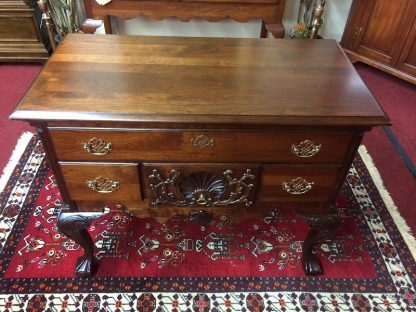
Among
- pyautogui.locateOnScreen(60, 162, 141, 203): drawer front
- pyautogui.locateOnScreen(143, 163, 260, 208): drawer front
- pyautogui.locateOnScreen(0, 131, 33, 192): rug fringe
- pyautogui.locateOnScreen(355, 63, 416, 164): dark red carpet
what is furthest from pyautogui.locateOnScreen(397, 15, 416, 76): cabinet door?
pyautogui.locateOnScreen(0, 131, 33, 192): rug fringe

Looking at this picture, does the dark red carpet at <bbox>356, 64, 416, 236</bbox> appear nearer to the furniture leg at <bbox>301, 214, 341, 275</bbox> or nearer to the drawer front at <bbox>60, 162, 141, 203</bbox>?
the furniture leg at <bbox>301, 214, 341, 275</bbox>

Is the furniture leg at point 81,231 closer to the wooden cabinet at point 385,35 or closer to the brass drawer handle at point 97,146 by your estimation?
the brass drawer handle at point 97,146

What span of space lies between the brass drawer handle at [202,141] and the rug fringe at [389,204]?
1.03 m

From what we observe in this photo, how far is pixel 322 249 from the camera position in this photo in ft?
4.62

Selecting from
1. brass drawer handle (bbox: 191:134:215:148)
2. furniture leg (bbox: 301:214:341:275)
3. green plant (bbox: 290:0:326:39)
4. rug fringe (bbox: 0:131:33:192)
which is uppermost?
brass drawer handle (bbox: 191:134:215:148)

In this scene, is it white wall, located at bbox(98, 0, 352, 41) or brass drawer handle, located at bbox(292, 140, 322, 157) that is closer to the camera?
brass drawer handle, located at bbox(292, 140, 322, 157)

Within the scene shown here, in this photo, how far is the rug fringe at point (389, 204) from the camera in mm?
1441

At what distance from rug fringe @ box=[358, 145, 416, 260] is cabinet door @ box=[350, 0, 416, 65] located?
89 cm

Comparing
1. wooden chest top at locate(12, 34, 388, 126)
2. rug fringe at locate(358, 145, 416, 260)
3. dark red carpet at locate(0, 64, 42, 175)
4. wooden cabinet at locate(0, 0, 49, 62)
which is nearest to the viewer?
wooden chest top at locate(12, 34, 388, 126)

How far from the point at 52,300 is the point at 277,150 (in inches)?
37.0

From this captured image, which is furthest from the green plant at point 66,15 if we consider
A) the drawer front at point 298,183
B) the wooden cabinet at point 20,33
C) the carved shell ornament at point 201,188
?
the drawer front at point 298,183

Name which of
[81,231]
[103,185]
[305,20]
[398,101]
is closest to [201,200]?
[103,185]

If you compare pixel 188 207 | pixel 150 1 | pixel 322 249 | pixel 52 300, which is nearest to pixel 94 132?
pixel 188 207

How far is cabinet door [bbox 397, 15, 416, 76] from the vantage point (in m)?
2.20
